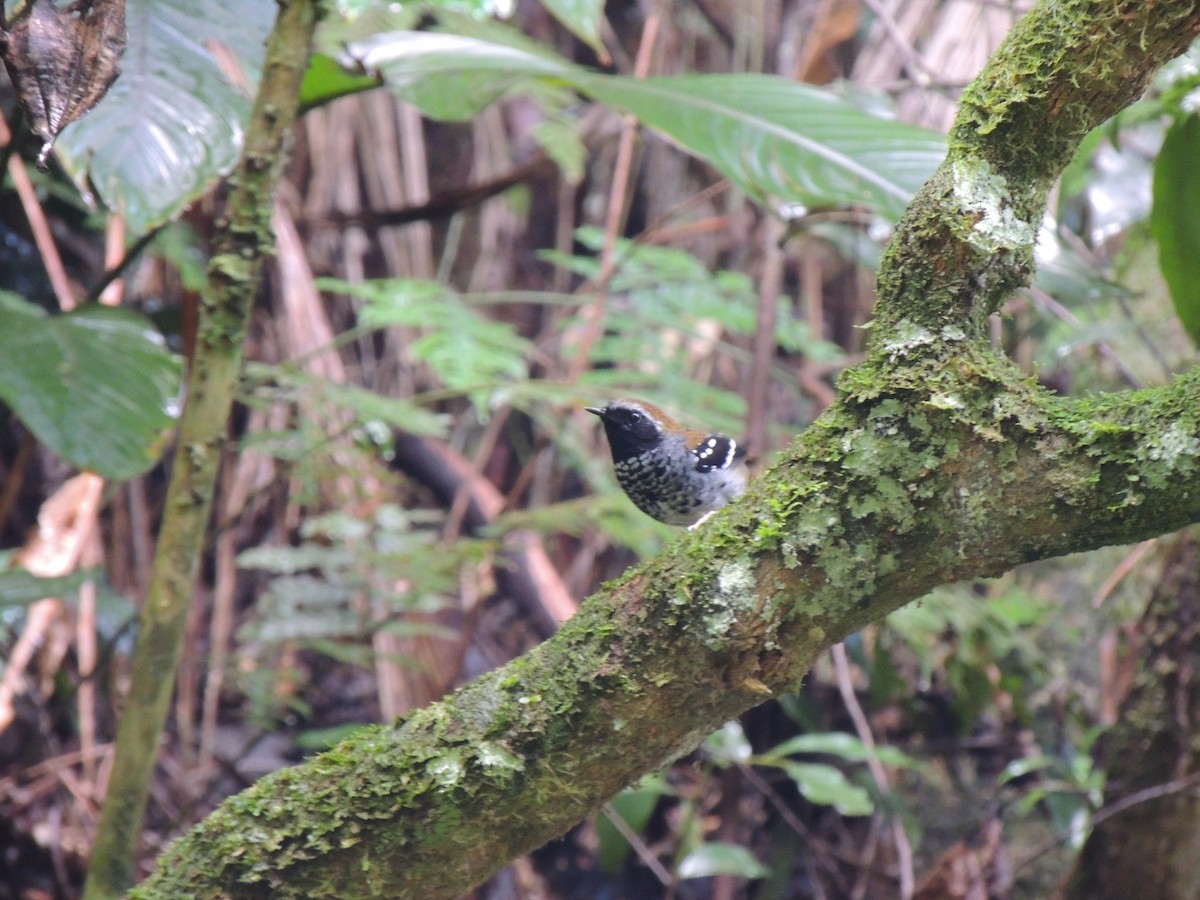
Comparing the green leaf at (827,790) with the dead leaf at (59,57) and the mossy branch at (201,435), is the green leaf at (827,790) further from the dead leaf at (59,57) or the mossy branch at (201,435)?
the dead leaf at (59,57)

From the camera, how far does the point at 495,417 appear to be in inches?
202

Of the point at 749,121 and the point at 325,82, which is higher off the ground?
the point at 749,121

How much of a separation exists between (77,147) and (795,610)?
1.63 m

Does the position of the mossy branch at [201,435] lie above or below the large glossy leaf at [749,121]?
below

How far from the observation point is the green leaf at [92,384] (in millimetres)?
2066

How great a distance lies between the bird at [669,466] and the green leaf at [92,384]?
3.88ft

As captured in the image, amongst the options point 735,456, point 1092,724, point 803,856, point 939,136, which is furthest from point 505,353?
point 1092,724

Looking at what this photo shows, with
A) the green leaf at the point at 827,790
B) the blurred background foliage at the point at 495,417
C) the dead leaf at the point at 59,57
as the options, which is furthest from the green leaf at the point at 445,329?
the dead leaf at the point at 59,57

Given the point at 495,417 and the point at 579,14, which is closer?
the point at 579,14

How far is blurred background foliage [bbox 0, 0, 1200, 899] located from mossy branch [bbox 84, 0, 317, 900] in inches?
6.0

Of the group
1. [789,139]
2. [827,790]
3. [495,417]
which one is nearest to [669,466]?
[789,139]

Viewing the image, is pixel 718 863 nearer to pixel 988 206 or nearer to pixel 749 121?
pixel 749 121

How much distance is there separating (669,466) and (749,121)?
907 millimetres

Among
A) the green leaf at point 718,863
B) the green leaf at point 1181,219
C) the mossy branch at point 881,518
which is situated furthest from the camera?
the green leaf at point 718,863
